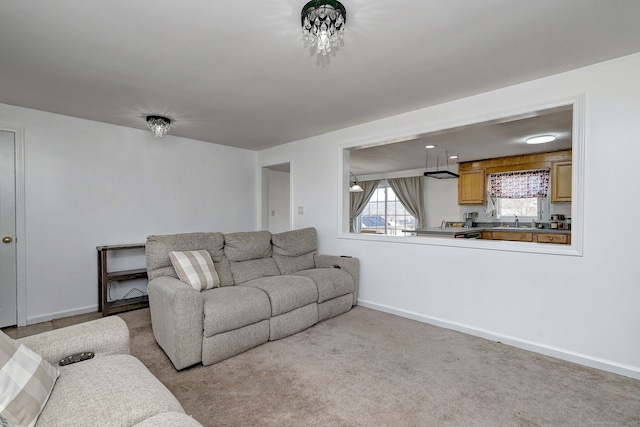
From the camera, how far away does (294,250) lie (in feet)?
12.9

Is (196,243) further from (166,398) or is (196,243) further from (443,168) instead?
(443,168)

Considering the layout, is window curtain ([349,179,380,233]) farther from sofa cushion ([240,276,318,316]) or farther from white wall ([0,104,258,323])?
sofa cushion ([240,276,318,316])

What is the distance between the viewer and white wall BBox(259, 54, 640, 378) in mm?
2264

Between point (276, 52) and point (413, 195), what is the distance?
6.16m

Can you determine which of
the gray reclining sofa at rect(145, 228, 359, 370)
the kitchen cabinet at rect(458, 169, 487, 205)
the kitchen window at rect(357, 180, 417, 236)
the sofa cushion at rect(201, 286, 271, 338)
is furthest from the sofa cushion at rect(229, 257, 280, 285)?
the kitchen window at rect(357, 180, 417, 236)

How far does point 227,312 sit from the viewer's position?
96.2 inches

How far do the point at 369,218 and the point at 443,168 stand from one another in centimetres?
265

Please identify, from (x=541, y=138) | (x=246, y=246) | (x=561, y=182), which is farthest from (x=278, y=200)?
(x=561, y=182)

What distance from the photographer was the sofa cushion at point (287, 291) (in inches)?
111

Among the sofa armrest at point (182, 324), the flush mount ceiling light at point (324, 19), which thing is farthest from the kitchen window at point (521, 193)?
the sofa armrest at point (182, 324)

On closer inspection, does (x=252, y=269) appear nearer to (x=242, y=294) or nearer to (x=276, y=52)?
(x=242, y=294)

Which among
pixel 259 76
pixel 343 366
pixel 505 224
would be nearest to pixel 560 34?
pixel 259 76

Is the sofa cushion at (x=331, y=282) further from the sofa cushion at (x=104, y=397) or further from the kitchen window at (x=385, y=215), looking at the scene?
the kitchen window at (x=385, y=215)

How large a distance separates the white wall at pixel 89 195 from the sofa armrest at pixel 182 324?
6.64ft
